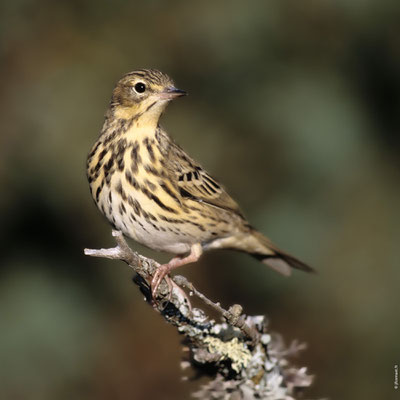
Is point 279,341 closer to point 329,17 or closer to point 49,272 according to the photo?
point 49,272

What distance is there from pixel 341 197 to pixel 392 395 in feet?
5.59

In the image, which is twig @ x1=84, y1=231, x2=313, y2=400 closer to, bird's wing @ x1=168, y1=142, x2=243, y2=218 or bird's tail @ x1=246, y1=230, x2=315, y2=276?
bird's wing @ x1=168, y1=142, x2=243, y2=218

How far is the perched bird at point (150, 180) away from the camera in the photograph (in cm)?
545

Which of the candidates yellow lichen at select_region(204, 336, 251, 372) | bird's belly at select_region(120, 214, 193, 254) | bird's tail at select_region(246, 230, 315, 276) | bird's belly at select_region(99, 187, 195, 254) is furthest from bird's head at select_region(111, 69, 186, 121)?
yellow lichen at select_region(204, 336, 251, 372)

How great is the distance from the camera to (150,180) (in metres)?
5.51

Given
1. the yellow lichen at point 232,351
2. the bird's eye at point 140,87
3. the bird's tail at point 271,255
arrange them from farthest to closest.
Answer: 1. the bird's tail at point 271,255
2. the bird's eye at point 140,87
3. the yellow lichen at point 232,351

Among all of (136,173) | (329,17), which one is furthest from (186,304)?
(329,17)

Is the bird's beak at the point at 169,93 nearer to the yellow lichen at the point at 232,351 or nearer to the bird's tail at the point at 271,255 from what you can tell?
the bird's tail at the point at 271,255

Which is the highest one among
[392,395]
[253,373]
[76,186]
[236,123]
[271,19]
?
[271,19]

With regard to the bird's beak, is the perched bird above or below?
below

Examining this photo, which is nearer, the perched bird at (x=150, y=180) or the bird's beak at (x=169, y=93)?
the perched bird at (x=150, y=180)

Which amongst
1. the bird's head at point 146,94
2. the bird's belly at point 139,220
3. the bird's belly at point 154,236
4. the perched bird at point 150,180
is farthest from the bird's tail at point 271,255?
the bird's head at point 146,94

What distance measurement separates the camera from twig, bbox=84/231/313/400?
181 inches

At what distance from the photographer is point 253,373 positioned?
4.68m
